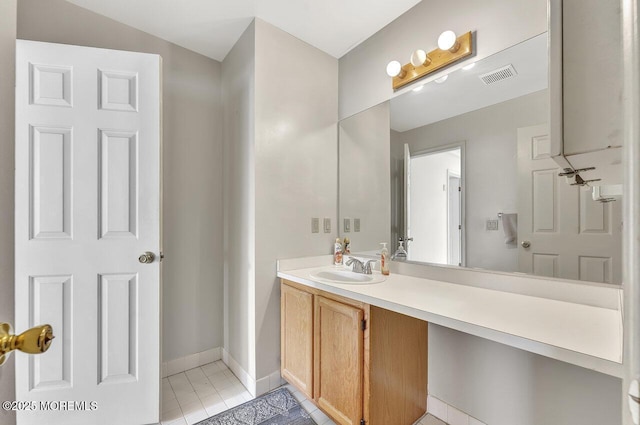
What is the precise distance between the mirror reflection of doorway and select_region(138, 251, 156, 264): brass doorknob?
1550mm

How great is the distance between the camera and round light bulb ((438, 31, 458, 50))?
1496mm

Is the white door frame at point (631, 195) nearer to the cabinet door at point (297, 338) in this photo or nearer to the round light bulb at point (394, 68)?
the cabinet door at point (297, 338)

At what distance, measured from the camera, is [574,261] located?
46.5 inches

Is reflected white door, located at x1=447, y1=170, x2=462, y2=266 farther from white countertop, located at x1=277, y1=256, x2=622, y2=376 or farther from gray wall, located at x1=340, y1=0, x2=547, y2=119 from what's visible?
gray wall, located at x1=340, y1=0, x2=547, y2=119

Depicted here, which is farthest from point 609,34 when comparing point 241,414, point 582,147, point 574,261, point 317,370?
point 241,414

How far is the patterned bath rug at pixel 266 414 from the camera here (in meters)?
1.60

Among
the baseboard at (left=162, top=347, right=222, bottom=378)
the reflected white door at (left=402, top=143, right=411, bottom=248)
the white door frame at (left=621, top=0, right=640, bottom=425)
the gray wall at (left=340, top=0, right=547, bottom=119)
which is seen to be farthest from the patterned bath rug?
the gray wall at (left=340, top=0, right=547, bottom=119)

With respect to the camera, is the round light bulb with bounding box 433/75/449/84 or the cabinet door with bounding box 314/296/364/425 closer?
the cabinet door with bounding box 314/296/364/425

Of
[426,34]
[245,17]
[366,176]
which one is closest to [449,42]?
[426,34]

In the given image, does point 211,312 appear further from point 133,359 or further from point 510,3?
point 510,3

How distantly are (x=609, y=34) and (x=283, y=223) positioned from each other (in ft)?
5.65

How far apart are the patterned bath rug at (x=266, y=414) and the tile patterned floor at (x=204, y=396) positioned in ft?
0.14

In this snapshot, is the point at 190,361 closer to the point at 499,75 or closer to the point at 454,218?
the point at 454,218

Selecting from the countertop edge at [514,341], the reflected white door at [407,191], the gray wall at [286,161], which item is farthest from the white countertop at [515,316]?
the gray wall at [286,161]
